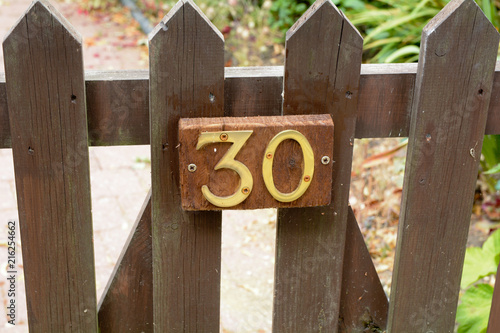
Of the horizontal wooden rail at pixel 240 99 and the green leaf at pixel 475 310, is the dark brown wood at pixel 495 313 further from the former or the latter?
the horizontal wooden rail at pixel 240 99

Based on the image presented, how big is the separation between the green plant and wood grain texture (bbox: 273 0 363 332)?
0.66m

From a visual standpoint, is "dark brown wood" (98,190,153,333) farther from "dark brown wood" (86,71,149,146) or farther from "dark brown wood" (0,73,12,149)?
"dark brown wood" (0,73,12,149)

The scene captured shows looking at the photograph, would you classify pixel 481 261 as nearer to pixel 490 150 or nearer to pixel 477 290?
pixel 477 290

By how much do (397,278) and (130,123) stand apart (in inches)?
35.1

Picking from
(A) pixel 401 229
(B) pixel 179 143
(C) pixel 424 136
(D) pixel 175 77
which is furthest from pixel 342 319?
(D) pixel 175 77

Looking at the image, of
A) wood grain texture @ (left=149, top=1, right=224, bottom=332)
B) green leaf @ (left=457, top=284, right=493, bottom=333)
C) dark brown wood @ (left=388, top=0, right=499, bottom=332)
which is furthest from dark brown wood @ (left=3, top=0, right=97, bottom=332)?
green leaf @ (left=457, top=284, right=493, bottom=333)

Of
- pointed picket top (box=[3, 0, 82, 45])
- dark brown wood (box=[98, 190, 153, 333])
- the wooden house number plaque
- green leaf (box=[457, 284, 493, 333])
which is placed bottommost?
green leaf (box=[457, 284, 493, 333])

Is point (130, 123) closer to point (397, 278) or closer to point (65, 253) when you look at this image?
point (65, 253)

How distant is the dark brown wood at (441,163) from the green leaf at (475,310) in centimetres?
36

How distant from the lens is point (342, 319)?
1.86 metres

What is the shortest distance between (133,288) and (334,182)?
25.3 inches

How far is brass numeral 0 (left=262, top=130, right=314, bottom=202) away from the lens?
1472mm

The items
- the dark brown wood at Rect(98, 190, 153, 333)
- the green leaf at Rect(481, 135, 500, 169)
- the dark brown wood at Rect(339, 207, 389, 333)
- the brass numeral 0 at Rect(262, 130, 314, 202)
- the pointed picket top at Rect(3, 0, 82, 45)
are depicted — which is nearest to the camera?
the pointed picket top at Rect(3, 0, 82, 45)

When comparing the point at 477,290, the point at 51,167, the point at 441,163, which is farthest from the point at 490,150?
the point at 51,167
